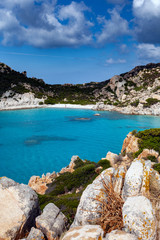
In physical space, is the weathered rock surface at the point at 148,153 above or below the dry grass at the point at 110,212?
below

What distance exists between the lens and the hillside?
80713mm

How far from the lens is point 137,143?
19.5 metres

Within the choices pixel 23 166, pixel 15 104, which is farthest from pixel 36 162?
pixel 15 104

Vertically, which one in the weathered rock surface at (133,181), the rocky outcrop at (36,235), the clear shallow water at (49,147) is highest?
the weathered rock surface at (133,181)

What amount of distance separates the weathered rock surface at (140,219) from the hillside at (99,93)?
74.2m

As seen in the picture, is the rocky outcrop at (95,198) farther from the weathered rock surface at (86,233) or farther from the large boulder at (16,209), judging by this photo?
the large boulder at (16,209)

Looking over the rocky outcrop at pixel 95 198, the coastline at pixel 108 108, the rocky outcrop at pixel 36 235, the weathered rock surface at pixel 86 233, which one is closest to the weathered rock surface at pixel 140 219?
the weathered rock surface at pixel 86 233

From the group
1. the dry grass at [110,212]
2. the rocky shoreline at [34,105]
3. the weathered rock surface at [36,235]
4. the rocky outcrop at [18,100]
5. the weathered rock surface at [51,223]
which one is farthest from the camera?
the rocky outcrop at [18,100]

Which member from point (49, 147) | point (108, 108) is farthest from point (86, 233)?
Answer: point (108, 108)

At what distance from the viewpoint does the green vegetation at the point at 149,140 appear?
57.8ft

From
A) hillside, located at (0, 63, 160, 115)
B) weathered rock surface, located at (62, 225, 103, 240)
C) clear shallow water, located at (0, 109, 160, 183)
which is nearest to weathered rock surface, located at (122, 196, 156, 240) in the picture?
weathered rock surface, located at (62, 225, 103, 240)

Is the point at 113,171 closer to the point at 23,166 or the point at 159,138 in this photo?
the point at 159,138

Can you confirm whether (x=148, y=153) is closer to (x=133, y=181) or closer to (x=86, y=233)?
(x=133, y=181)

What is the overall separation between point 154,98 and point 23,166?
231ft
